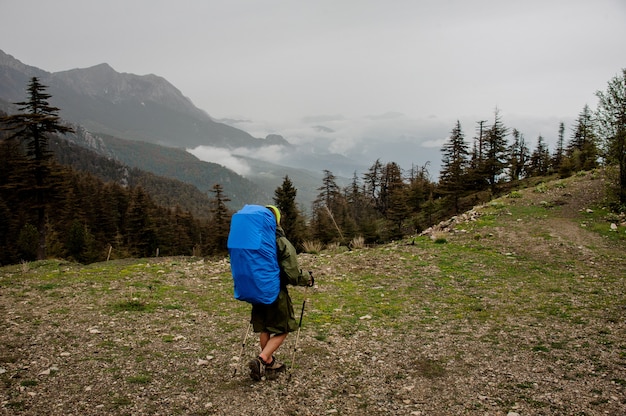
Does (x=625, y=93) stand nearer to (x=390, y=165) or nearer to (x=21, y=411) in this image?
(x=21, y=411)

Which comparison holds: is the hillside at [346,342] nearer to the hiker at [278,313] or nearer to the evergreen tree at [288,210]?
the hiker at [278,313]

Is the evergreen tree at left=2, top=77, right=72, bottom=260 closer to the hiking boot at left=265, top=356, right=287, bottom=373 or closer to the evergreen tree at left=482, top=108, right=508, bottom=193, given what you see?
the hiking boot at left=265, top=356, right=287, bottom=373

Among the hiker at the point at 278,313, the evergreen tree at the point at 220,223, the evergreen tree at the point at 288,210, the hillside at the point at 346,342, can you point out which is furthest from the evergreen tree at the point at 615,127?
the evergreen tree at the point at 220,223

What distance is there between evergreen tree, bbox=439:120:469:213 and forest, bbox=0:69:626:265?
0.46 ft

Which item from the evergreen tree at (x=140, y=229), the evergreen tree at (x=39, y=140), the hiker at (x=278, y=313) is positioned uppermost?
the evergreen tree at (x=39, y=140)

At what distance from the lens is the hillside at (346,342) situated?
477 centimetres

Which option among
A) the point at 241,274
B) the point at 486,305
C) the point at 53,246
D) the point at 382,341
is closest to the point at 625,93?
the point at 486,305

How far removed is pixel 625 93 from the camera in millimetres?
18328

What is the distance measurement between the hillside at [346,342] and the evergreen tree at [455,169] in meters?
28.8

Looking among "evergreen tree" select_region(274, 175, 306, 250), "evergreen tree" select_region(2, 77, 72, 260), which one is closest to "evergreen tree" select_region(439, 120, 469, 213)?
"evergreen tree" select_region(274, 175, 306, 250)

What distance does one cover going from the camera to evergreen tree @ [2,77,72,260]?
24.7 meters

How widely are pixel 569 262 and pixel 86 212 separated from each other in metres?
71.9

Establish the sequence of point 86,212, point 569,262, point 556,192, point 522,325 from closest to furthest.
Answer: point 522,325 → point 569,262 → point 556,192 → point 86,212

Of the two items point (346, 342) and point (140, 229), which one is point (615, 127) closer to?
point (346, 342)
